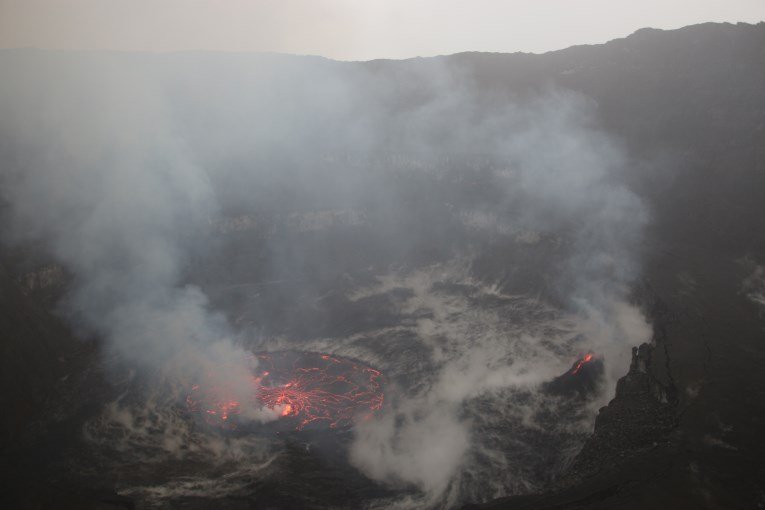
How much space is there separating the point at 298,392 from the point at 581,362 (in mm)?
12864

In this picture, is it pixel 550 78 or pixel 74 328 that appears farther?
pixel 550 78

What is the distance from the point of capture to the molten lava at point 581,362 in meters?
20.6

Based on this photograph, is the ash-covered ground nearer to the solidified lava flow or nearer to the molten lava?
the molten lava

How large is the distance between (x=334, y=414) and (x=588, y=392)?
10.6 metres

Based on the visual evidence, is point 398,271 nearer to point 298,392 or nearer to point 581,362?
point 298,392

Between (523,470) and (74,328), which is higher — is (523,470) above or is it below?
below

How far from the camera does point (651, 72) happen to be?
3706 centimetres

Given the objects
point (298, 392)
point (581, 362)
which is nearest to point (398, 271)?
point (298, 392)

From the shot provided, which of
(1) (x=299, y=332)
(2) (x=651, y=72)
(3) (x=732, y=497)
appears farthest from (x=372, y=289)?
(2) (x=651, y=72)

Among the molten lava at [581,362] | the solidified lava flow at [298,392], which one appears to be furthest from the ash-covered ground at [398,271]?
the solidified lava flow at [298,392]

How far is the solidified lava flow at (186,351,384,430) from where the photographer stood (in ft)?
64.3

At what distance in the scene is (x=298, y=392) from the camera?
2116cm

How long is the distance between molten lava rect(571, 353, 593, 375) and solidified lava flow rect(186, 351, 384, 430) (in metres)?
8.58

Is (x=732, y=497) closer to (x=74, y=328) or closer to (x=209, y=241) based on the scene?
(x=74, y=328)
